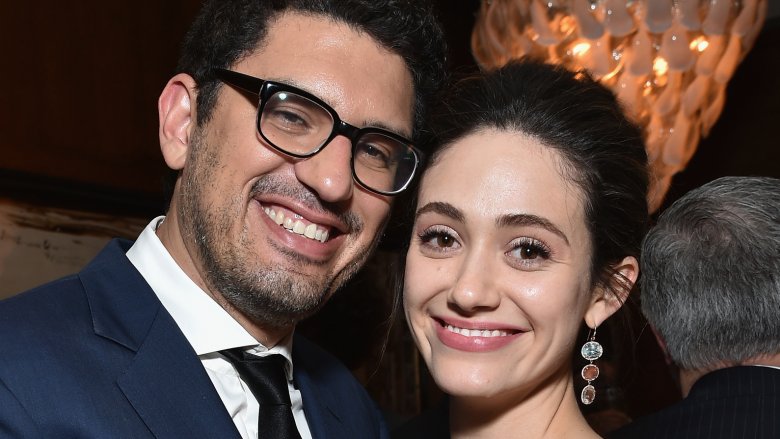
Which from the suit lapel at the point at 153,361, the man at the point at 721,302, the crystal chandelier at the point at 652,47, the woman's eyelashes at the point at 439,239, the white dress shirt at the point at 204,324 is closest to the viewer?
the suit lapel at the point at 153,361

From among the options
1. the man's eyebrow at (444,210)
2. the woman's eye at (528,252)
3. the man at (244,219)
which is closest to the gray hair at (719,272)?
the woman's eye at (528,252)

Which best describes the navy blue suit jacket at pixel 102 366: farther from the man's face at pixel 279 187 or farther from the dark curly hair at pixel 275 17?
the dark curly hair at pixel 275 17

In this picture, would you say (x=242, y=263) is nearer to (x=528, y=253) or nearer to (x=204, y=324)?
(x=204, y=324)

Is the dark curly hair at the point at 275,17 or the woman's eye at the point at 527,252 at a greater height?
the dark curly hair at the point at 275,17

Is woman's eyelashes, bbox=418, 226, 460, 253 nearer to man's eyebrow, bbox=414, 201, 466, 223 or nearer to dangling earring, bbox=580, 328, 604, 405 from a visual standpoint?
man's eyebrow, bbox=414, 201, 466, 223

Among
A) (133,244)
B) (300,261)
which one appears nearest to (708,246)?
(300,261)

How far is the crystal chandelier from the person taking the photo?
2293mm

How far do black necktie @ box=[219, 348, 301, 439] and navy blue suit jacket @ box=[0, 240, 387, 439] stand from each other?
0.12m

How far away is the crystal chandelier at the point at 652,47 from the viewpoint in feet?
7.52

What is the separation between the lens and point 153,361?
1565 mm

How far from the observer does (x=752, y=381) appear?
195cm

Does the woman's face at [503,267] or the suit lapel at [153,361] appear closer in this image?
the suit lapel at [153,361]

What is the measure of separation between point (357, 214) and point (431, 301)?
236 mm

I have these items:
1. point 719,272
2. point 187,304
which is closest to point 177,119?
point 187,304
